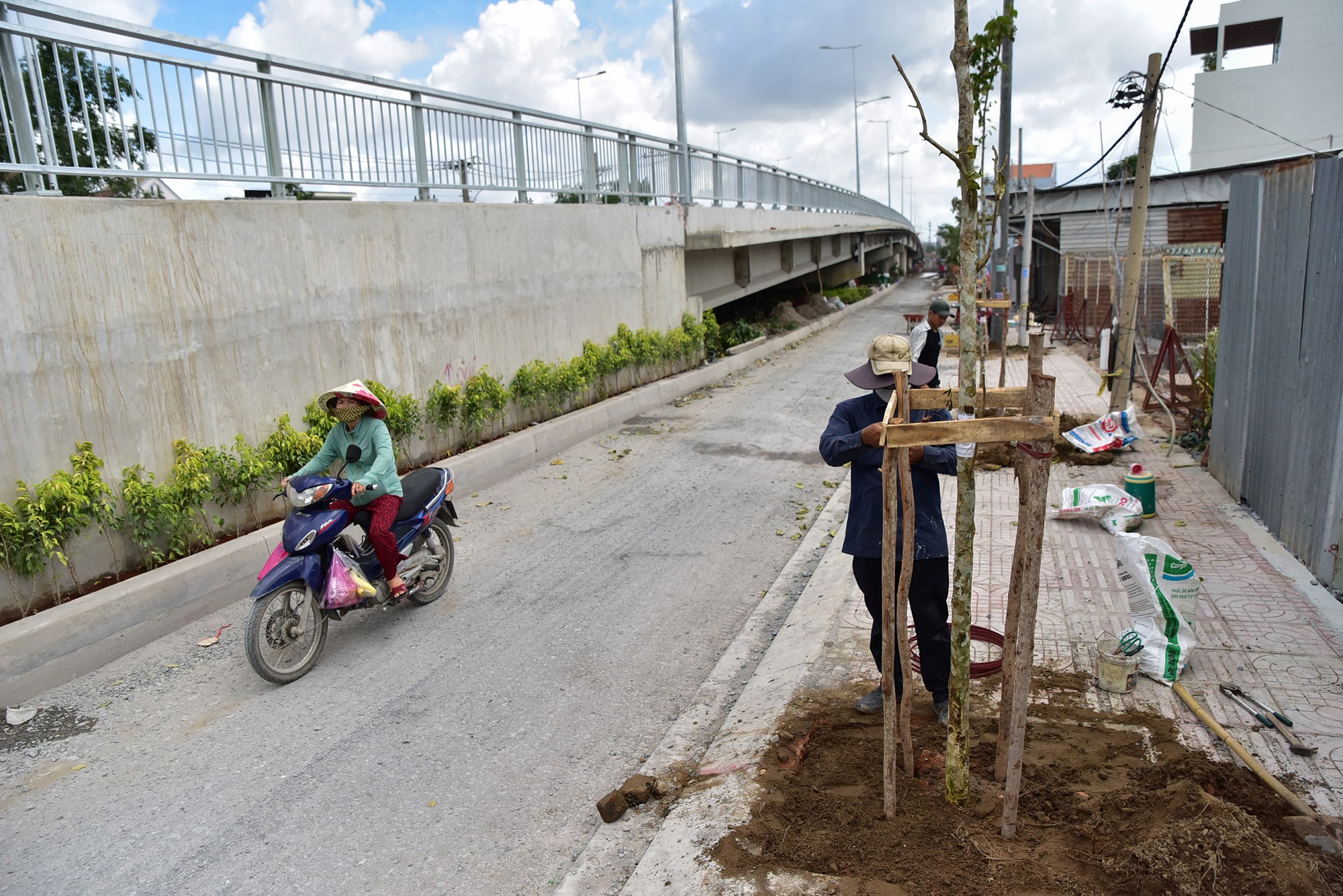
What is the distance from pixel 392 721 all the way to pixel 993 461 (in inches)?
277

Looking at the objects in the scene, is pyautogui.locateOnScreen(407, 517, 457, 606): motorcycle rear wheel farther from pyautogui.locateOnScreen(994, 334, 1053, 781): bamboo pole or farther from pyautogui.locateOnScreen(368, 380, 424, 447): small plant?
pyautogui.locateOnScreen(994, 334, 1053, 781): bamboo pole

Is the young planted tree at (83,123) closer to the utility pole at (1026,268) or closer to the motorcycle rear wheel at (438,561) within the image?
the motorcycle rear wheel at (438,561)

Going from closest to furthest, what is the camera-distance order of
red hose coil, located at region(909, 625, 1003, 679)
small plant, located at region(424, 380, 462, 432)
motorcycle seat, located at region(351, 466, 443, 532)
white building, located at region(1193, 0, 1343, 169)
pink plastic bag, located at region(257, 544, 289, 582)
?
1. red hose coil, located at region(909, 625, 1003, 679)
2. pink plastic bag, located at region(257, 544, 289, 582)
3. motorcycle seat, located at region(351, 466, 443, 532)
4. small plant, located at region(424, 380, 462, 432)
5. white building, located at region(1193, 0, 1343, 169)

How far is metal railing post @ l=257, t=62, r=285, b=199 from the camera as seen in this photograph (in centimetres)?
784

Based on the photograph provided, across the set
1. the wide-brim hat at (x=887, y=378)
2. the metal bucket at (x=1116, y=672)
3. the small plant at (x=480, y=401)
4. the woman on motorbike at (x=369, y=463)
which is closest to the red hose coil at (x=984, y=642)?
the metal bucket at (x=1116, y=672)

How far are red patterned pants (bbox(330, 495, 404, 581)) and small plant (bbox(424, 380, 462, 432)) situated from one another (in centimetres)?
380

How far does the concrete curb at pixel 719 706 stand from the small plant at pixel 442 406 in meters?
4.25

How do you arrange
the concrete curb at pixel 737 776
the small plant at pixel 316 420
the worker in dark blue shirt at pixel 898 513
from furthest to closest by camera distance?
the small plant at pixel 316 420 < the worker in dark blue shirt at pixel 898 513 < the concrete curb at pixel 737 776

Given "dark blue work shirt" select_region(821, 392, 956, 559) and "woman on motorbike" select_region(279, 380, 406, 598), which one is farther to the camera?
"woman on motorbike" select_region(279, 380, 406, 598)

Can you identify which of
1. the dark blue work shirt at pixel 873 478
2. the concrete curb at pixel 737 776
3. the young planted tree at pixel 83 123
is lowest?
the concrete curb at pixel 737 776

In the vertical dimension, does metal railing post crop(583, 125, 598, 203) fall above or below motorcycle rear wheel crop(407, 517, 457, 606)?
above

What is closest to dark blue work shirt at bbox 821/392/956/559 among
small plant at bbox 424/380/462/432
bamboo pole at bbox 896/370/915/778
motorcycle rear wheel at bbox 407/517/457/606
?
bamboo pole at bbox 896/370/915/778

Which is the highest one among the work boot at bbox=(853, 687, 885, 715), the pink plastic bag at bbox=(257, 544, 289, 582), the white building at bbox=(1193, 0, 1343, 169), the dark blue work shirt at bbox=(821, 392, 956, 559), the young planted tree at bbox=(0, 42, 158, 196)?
the white building at bbox=(1193, 0, 1343, 169)

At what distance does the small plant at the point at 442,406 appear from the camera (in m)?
9.51
